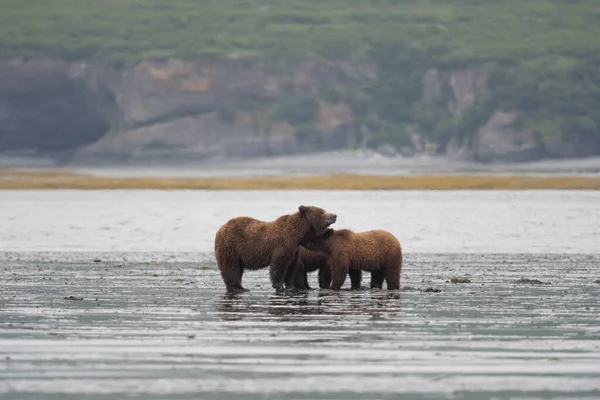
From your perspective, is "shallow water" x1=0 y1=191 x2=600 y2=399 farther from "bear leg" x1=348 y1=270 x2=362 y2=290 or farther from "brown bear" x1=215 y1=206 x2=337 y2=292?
"bear leg" x1=348 y1=270 x2=362 y2=290

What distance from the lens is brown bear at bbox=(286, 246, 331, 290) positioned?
20.7 meters

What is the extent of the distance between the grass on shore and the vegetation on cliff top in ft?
145

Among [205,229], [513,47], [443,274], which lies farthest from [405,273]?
[513,47]

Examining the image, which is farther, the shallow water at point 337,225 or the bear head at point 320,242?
the shallow water at point 337,225

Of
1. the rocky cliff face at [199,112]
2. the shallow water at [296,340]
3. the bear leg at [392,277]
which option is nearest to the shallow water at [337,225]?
the bear leg at [392,277]

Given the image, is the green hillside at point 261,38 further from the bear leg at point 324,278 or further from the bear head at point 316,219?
the bear head at point 316,219

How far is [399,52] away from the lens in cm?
18225

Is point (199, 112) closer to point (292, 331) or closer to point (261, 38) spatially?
point (261, 38)

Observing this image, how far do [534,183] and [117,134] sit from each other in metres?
62.7

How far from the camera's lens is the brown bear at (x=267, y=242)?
2028cm

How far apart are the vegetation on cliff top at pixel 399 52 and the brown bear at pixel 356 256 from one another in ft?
446

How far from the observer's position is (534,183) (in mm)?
108750

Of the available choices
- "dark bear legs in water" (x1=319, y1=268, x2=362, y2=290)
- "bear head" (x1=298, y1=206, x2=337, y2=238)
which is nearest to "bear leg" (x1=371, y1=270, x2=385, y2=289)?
"dark bear legs in water" (x1=319, y1=268, x2=362, y2=290)

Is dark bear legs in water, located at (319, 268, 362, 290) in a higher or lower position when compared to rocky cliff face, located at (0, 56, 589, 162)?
lower
